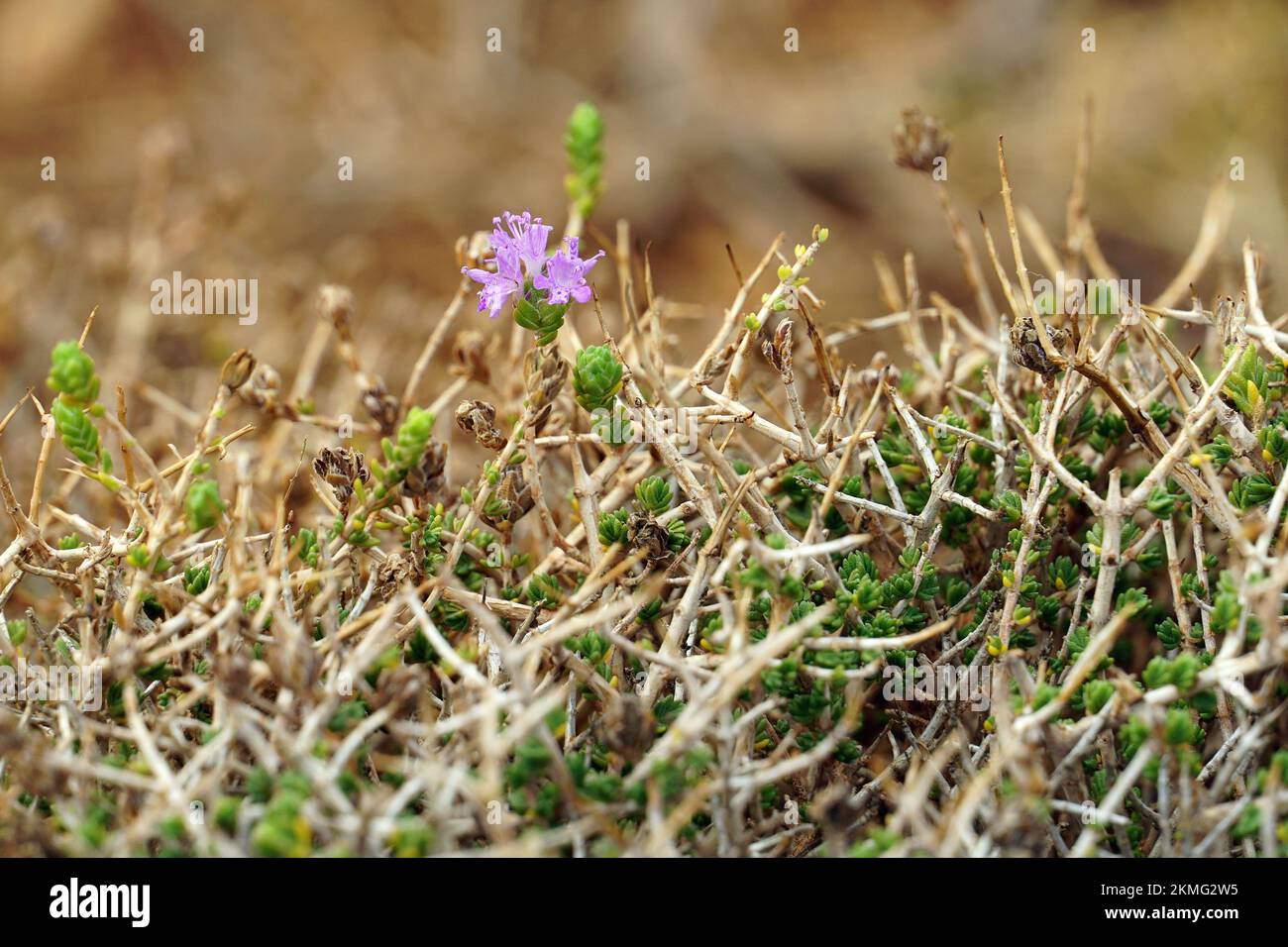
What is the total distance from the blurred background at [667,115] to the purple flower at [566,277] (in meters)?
2.75

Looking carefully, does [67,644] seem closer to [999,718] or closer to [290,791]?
[290,791]

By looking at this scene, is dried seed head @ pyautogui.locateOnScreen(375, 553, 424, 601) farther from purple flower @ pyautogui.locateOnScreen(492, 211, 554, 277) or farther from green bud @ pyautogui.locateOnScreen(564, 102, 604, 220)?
green bud @ pyautogui.locateOnScreen(564, 102, 604, 220)

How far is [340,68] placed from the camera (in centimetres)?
504

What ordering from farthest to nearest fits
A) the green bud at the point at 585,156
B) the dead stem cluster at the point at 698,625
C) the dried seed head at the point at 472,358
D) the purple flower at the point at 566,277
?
the green bud at the point at 585,156, the dried seed head at the point at 472,358, the purple flower at the point at 566,277, the dead stem cluster at the point at 698,625

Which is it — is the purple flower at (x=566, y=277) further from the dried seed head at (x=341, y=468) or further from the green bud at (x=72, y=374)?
the green bud at (x=72, y=374)

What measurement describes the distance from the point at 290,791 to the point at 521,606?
0.41 meters

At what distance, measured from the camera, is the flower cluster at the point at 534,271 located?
132 cm

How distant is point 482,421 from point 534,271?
0.19 meters

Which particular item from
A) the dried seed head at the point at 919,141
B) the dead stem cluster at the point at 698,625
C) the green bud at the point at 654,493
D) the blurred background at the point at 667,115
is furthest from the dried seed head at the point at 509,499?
the blurred background at the point at 667,115

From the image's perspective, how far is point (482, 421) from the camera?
1.38 m

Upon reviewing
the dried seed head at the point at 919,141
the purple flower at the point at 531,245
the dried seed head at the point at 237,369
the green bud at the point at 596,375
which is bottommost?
the green bud at the point at 596,375

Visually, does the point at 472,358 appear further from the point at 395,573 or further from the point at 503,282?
the point at 395,573

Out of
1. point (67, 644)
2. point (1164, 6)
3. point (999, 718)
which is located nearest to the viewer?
point (999, 718)
